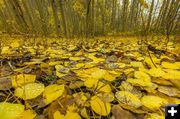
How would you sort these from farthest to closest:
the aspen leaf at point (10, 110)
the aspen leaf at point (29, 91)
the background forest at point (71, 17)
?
1. the background forest at point (71, 17)
2. the aspen leaf at point (29, 91)
3. the aspen leaf at point (10, 110)

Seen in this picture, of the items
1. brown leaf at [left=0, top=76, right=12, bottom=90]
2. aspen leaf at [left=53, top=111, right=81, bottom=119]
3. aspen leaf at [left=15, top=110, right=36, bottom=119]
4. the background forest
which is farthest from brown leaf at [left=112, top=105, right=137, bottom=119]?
the background forest

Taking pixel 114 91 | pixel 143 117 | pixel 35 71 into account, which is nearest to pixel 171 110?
pixel 143 117

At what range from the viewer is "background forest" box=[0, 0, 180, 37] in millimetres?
3415

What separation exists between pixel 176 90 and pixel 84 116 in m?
0.42

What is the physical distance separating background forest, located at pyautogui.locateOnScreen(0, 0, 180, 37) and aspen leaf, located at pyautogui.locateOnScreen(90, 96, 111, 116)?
1111 mm

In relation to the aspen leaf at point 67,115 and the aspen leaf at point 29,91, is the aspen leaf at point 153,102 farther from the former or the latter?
the aspen leaf at point 29,91

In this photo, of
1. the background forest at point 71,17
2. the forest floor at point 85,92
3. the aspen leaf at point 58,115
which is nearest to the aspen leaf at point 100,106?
the forest floor at point 85,92

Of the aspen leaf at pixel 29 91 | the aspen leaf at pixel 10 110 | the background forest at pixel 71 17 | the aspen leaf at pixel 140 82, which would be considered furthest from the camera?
the background forest at pixel 71 17

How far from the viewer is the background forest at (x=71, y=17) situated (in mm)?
3415

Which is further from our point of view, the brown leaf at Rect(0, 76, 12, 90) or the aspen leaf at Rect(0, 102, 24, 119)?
the brown leaf at Rect(0, 76, 12, 90)

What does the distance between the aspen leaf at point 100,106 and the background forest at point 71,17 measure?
3.64 feet

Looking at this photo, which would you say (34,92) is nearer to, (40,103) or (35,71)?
(40,103)

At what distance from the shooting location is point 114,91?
0.81 meters

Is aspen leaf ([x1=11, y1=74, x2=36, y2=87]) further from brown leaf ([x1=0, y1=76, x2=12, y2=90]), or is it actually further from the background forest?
the background forest
